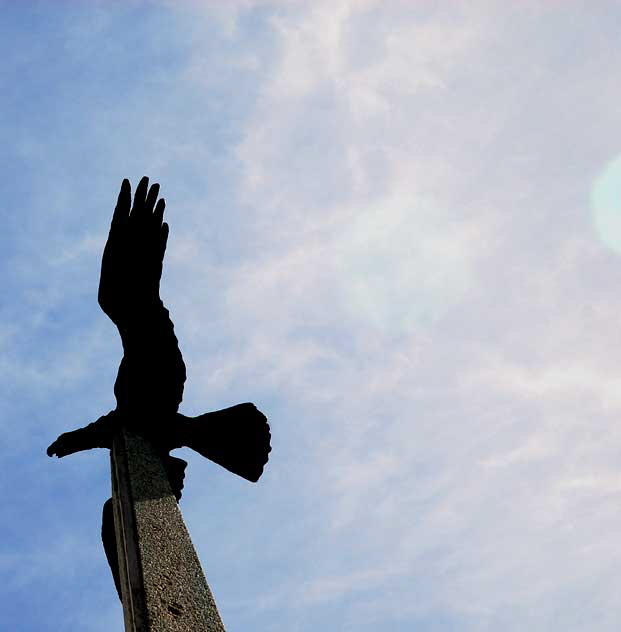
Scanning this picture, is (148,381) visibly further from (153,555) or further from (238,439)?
(153,555)

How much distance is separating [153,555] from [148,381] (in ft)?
4.36

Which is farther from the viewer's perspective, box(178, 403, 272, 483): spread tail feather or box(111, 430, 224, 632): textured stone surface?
box(178, 403, 272, 483): spread tail feather

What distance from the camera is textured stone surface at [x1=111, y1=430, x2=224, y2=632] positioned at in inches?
129

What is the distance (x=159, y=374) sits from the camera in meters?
4.72

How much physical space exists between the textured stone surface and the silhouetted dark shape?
0.28 meters

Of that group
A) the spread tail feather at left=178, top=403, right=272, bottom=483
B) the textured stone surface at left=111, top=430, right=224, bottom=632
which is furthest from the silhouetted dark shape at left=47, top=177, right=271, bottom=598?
the textured stone surface at left=111, top=430, right=224, bottom=632

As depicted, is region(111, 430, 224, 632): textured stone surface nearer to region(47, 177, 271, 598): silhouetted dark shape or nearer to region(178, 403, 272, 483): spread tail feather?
region(47, 177, 271, 598): silhouetted dark shape

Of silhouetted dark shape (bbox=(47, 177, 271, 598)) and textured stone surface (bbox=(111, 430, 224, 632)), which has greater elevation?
silhouetted dark shape (bbox=(47, 177, 271, 598))

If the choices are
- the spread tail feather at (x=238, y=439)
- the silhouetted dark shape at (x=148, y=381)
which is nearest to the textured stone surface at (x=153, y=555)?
the silhouetted dark shape at (x=148, y=381)

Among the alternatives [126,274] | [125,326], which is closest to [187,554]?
[125,326]

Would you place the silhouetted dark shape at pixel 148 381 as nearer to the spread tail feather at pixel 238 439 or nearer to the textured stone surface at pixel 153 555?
the spread tail feather at pixel 238 439

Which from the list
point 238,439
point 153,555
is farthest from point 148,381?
point 153,555

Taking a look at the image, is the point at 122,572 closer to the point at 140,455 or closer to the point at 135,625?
the point at 135,625

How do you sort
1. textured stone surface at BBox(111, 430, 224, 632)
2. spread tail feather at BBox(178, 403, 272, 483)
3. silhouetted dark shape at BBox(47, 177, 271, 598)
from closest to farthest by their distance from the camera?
1. textured stone surface at BBox(111, 430, 224, 632)
2. silhouetted dark shape at BBox(47, 177, 271, 598)
3. spread tail feather at BBox(178, 403, 272, 483)
